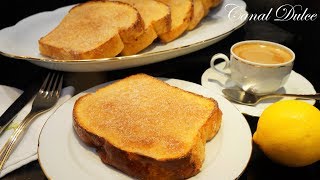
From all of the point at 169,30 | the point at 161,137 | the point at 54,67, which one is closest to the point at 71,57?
the point at 54,67

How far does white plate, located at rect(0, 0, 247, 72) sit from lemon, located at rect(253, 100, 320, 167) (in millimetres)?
461

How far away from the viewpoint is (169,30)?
130cm

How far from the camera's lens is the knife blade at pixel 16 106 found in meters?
0.97

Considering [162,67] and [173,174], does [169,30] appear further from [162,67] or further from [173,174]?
[173,174]

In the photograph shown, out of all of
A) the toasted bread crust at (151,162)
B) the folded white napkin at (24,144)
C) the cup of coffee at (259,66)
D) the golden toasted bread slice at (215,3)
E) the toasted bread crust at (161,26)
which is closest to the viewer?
the toasted bread crust at (151,162)

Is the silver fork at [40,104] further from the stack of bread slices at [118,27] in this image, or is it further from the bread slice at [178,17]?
the bread slice at [178,17]

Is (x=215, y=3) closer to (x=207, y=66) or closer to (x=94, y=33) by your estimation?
(x=207, y=66)

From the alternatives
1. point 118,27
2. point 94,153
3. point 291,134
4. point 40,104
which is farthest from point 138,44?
point 291,134

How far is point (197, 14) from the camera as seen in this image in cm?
143

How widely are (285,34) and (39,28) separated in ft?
3.51

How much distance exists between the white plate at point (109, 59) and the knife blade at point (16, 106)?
0.34 feet

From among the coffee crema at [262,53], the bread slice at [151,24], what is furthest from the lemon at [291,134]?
the bread slice at [151,24]

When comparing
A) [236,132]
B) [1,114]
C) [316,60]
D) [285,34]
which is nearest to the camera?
[236,132]

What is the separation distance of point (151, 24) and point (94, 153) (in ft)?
2.01
